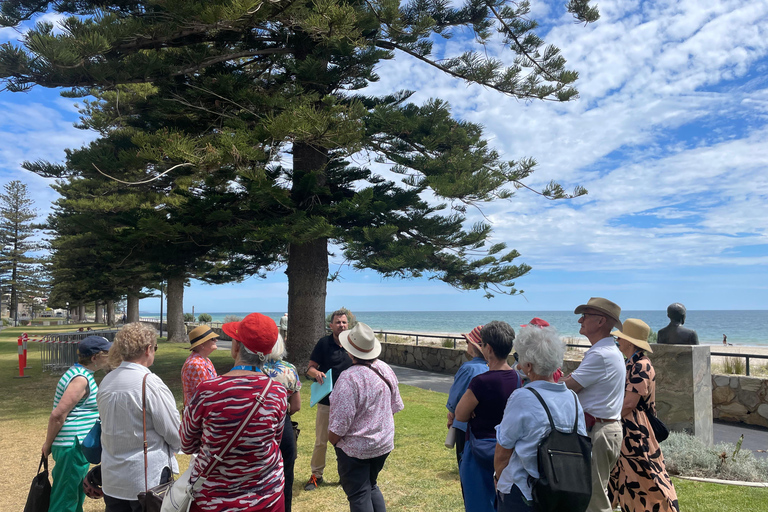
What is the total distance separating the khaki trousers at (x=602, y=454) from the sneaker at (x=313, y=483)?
2.72 m

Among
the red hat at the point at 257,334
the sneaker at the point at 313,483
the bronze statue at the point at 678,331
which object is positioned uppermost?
the red hat at the point at 257,334

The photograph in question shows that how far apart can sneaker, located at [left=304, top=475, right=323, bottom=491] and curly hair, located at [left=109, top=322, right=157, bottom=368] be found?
266cm

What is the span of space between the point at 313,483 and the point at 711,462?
13.4 ft

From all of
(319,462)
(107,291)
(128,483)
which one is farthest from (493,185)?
(107,291)

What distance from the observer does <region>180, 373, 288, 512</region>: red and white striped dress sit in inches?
89.5

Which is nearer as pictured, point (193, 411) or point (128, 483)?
point (193, 411)

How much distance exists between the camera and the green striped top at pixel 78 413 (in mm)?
3334

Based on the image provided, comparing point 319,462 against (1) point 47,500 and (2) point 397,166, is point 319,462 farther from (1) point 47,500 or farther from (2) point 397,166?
(2) point 397,166

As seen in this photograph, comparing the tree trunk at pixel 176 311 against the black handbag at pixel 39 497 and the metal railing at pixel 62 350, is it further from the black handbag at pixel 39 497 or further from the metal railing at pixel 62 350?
the black handbag at pixel 39 497

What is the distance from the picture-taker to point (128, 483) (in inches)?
109

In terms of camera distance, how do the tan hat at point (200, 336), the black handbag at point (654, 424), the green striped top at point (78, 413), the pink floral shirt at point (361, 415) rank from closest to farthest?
the pink floral shirt at point (361, 415) < the green striped top at point (78, 413) < the black handbag at point (654, 424) < the tan hat at point (200, 336)

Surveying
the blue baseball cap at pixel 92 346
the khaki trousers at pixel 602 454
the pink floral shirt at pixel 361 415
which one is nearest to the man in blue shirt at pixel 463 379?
the pink floral shirt at pixel 361 415

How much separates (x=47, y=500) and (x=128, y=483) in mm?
992

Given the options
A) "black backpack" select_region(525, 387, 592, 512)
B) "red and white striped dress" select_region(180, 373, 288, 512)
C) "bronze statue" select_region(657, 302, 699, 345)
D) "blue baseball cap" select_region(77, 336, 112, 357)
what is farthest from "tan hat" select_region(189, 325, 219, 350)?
"bronze statue" select_region(657, 302, 699, 345)
